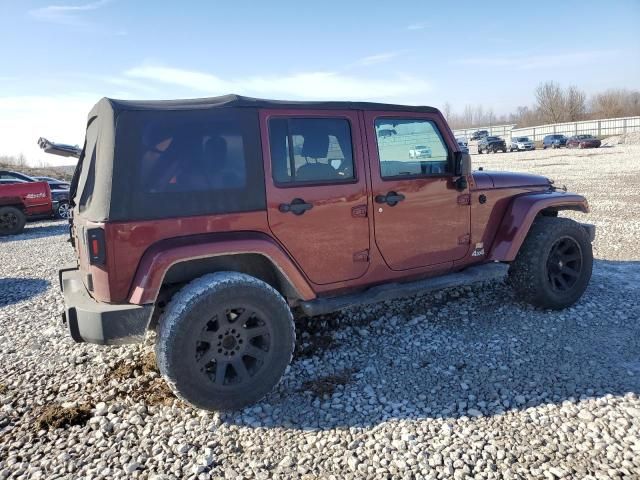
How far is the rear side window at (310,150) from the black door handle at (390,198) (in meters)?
0.29

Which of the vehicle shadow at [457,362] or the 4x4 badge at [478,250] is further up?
the 4x4 badge at [478,250]

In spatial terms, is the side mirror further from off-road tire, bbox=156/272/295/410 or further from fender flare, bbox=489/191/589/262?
off-road tire, bbox=156/272/295/410

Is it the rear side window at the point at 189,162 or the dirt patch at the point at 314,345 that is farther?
the dirt patch at the point at 314,345

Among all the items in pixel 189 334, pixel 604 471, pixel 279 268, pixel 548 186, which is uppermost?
pixel 548 186

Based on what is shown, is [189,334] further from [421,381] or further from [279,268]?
[421,381]

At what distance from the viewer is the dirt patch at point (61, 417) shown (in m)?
3.21

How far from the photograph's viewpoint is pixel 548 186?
5.11 metres

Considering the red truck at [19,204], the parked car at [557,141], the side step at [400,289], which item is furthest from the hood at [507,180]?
the parked car at [557,141]

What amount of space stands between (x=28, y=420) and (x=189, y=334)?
4.43 ft

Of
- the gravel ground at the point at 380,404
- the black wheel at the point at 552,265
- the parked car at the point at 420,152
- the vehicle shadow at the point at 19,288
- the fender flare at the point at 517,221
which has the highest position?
the parked car at the point at 420,152

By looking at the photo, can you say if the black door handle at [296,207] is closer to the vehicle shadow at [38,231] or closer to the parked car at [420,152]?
the parked car at [420,152]

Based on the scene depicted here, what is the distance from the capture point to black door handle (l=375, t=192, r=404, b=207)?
3.92m

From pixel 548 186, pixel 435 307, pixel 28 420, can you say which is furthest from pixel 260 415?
pixel 548 186

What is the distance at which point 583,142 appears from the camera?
4097cm
